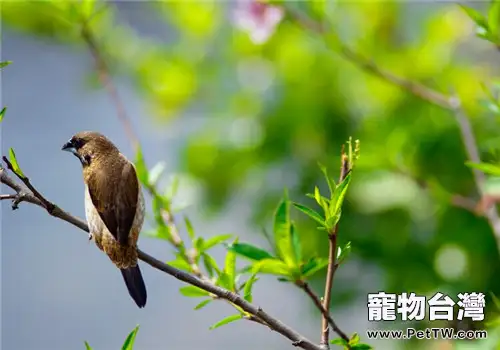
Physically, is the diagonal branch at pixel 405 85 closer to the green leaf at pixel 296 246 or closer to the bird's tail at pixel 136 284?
the green leaf at pixel 296 246

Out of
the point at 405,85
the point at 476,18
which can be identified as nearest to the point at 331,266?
the point at 476,18

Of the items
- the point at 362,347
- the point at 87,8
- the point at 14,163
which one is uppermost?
the point at 87,8

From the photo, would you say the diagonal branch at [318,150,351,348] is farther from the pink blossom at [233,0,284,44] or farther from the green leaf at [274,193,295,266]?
the pink blossom at [233,0,284,44]

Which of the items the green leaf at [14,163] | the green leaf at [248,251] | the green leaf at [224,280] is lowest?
the green leaf at [224,280]

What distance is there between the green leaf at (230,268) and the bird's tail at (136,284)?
7 centimetres

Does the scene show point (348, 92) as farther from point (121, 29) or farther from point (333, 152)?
point (121, 29)

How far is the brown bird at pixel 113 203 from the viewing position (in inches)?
14.5

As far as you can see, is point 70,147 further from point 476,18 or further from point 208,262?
point 476,18

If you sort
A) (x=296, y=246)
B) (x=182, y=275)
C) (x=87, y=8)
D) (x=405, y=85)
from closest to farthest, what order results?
(x=182, y=275)
(x=296, y=246)
(x=87, y=8)
(x=405, y=85)

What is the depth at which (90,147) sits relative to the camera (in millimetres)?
396

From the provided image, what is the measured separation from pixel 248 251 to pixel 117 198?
89 mm

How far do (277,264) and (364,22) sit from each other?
771mm

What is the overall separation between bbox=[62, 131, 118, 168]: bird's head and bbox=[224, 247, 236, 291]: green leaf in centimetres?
10

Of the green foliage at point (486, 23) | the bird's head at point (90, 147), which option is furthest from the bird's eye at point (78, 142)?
the green foliage at point (486, 23)
